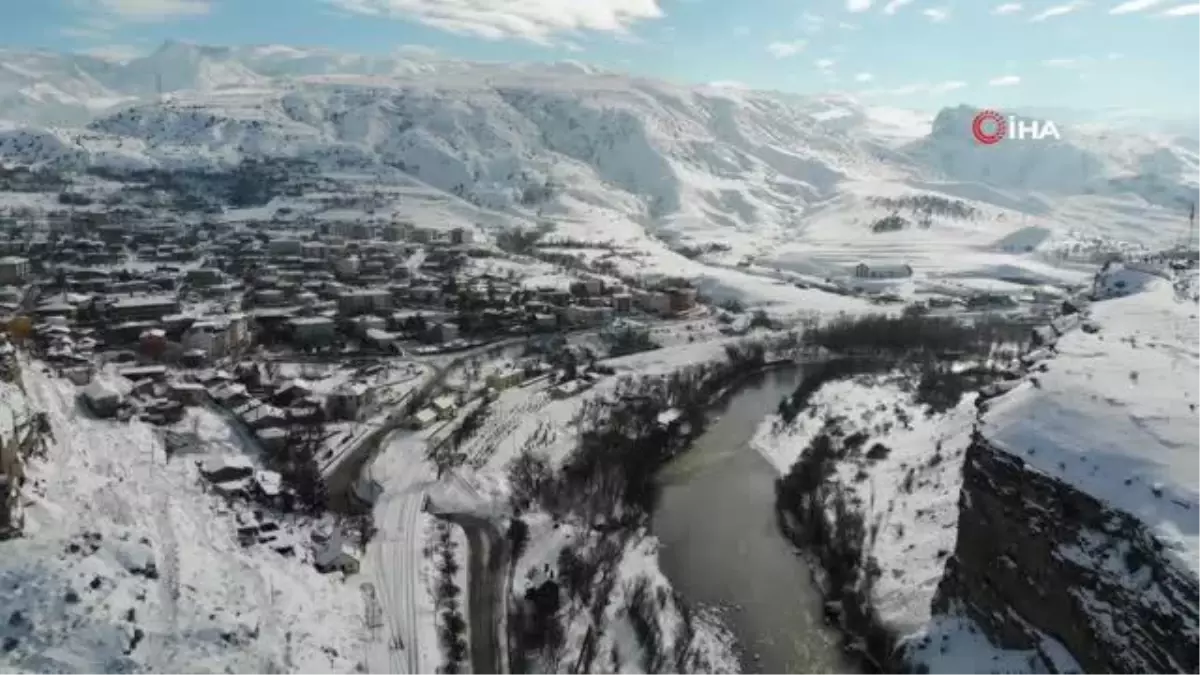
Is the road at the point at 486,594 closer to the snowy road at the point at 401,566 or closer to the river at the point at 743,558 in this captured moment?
the snowy road at the point at 401,566

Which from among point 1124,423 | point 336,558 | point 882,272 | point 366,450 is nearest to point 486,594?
point 336,558

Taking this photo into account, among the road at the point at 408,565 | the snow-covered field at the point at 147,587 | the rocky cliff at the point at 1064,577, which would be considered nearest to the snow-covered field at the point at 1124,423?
the rocky cliff at the point at 1064,577

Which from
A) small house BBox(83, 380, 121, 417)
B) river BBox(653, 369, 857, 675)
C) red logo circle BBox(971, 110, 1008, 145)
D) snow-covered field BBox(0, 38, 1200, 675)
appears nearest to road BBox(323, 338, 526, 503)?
snow-covered field BBox(0, 38, 1200, 675)

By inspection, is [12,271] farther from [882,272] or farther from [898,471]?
[882,272]

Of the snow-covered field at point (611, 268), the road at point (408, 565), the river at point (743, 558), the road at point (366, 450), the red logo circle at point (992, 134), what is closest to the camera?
the snow-covered field at point (611, 268)

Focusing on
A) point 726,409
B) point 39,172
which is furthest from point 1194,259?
point 39,172

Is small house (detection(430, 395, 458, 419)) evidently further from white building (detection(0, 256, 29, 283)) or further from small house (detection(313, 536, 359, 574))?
white building (detection(0, 256, 29, 283))
